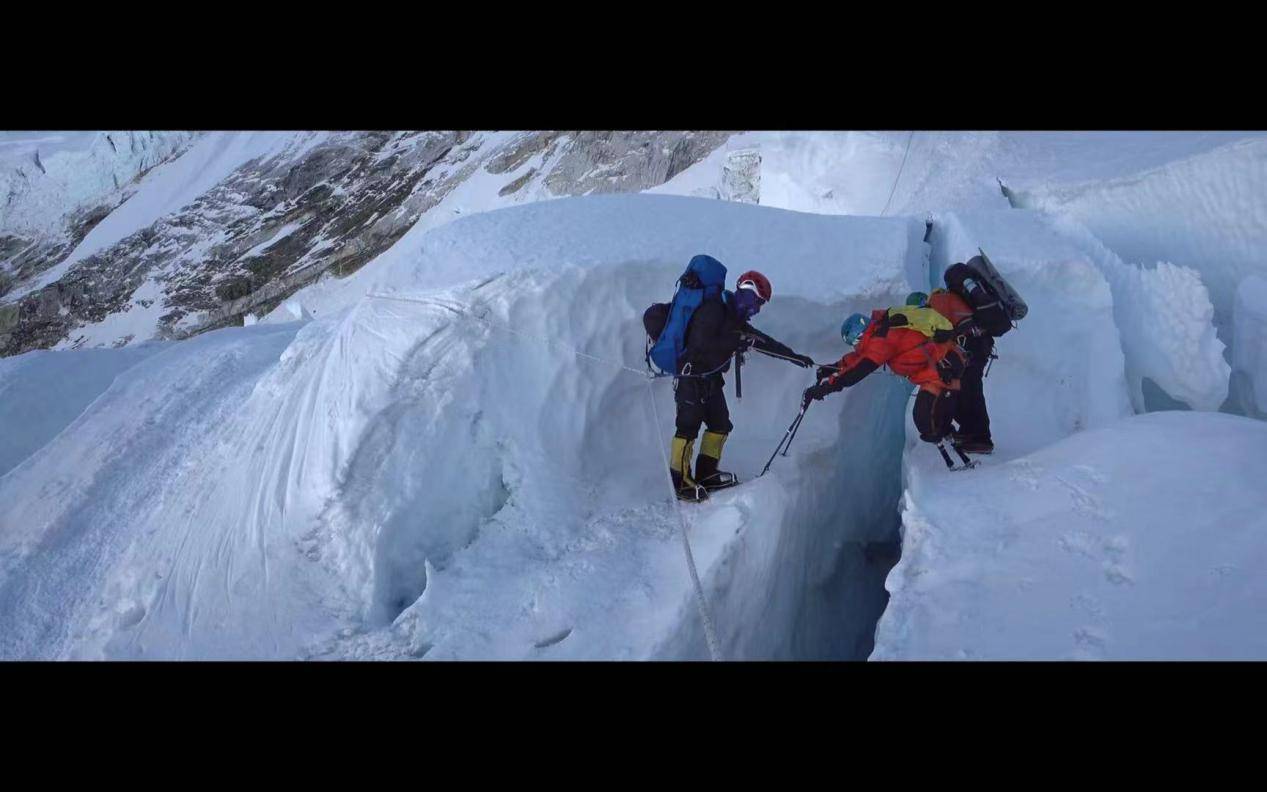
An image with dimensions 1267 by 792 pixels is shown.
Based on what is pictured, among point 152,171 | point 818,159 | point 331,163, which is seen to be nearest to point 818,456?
point 818,159

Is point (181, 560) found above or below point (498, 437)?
below

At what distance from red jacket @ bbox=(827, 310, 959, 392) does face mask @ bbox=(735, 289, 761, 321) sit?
2.48 ft

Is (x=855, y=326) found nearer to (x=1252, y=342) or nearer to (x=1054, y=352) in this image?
(x=1054, y=352)

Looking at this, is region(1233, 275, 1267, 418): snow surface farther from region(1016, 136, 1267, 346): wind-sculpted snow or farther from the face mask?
the face mask

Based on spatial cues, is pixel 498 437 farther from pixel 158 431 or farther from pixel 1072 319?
pixel 1072 319

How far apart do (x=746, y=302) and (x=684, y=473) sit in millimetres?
1177

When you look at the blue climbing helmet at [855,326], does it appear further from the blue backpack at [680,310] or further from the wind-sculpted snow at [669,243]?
the blue backpack at [680,310]

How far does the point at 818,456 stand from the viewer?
5.27 m

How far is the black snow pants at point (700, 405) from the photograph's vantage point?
4695 millimetres

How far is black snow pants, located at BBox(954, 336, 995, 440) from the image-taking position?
5.31m

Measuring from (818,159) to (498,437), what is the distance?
28.5ft

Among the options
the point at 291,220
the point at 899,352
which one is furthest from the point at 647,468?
the point at 291,220

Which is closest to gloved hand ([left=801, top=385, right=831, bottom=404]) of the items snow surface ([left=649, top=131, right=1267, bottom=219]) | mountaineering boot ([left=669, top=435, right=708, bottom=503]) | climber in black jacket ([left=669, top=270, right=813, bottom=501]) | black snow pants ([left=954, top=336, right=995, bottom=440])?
climber in black jacket ([left=669, top=270, right=813, bottom=501])

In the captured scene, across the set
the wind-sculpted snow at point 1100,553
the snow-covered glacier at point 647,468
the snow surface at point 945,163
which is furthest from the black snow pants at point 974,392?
the snow surface at point 945,163
